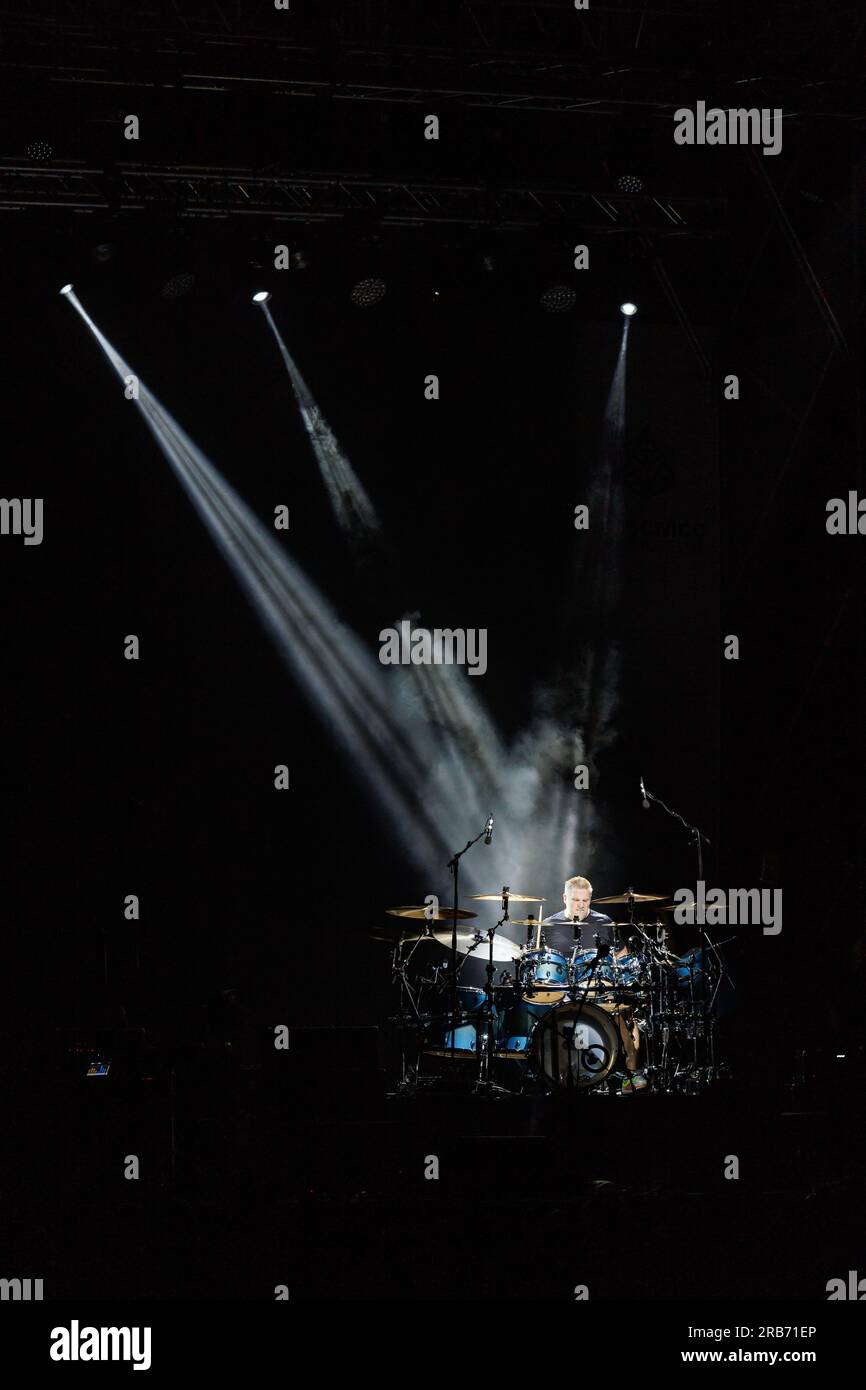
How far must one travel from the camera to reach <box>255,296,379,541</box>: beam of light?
29.2 ft

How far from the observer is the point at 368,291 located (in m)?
7.84

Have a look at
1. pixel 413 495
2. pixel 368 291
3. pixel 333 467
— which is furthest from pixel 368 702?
pixel 368 291

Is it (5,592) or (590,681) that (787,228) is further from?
(5,592)

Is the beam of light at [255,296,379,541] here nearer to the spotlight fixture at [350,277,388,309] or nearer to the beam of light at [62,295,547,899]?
the beam of light at [62,295,547,899]

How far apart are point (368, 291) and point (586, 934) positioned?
12.9ft

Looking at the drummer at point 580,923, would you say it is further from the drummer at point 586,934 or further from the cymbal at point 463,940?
the cymbal at point 463,940

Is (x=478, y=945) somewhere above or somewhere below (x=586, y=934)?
below

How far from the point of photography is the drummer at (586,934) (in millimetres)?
7121

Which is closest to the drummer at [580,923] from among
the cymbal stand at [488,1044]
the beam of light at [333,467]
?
the cymbal stand at [488,1044]

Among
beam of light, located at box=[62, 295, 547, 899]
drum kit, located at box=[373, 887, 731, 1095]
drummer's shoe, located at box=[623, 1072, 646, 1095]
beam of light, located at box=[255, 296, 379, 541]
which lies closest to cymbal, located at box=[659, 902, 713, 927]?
drum kit, located at box=[373, 887, 731, 1095]

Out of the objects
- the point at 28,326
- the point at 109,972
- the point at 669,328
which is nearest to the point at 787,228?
the point at 669,328

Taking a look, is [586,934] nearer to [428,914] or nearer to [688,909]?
[688,909]

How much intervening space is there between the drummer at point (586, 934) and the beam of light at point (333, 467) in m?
2.64
